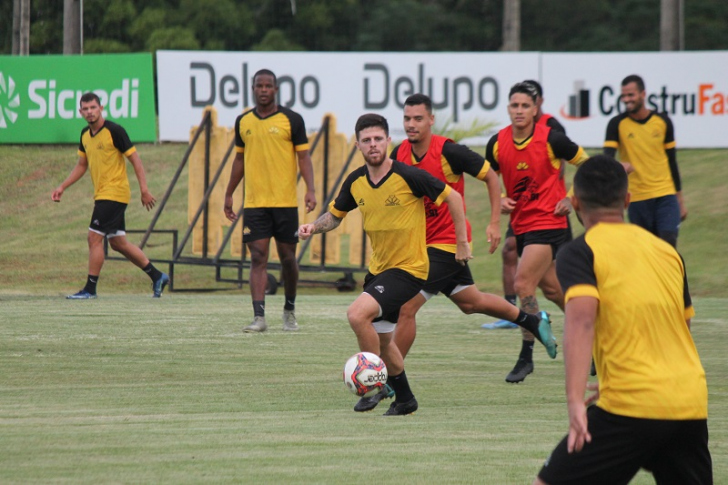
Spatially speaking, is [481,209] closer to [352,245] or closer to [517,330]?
[352,245]

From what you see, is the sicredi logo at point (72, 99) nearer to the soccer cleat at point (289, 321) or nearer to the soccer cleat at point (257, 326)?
the soccer cleat at point (289, 321)

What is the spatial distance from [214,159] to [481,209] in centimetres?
665

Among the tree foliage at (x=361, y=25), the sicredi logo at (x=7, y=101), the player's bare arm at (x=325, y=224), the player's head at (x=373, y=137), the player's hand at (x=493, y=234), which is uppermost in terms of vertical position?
the tree foliage at (x=361, y=25)

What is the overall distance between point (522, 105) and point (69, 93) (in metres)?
17.0

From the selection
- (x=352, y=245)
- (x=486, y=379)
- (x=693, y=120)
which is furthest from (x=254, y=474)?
(x=693, y=120)

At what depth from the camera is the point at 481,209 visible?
23016 mm

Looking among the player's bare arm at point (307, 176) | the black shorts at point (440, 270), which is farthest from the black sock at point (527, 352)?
the player's bare arm at point (307, 176)

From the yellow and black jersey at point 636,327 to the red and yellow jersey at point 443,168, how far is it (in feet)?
13.0

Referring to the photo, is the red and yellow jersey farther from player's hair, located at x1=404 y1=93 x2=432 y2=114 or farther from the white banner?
the white banner

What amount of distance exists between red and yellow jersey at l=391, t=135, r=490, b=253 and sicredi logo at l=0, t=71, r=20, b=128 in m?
17.5

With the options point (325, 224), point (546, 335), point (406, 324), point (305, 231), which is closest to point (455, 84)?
point (546, 335)

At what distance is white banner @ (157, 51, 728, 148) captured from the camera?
922 inches

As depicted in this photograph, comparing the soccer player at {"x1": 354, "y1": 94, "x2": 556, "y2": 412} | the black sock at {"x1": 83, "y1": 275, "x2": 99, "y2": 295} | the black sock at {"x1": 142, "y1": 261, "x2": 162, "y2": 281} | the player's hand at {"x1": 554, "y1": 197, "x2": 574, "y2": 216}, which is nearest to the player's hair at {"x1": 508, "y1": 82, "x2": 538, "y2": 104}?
the soccer player at {"x1": 354, "y1": 94, "x2": 556, "y2": 412}

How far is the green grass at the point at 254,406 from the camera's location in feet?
18.5
